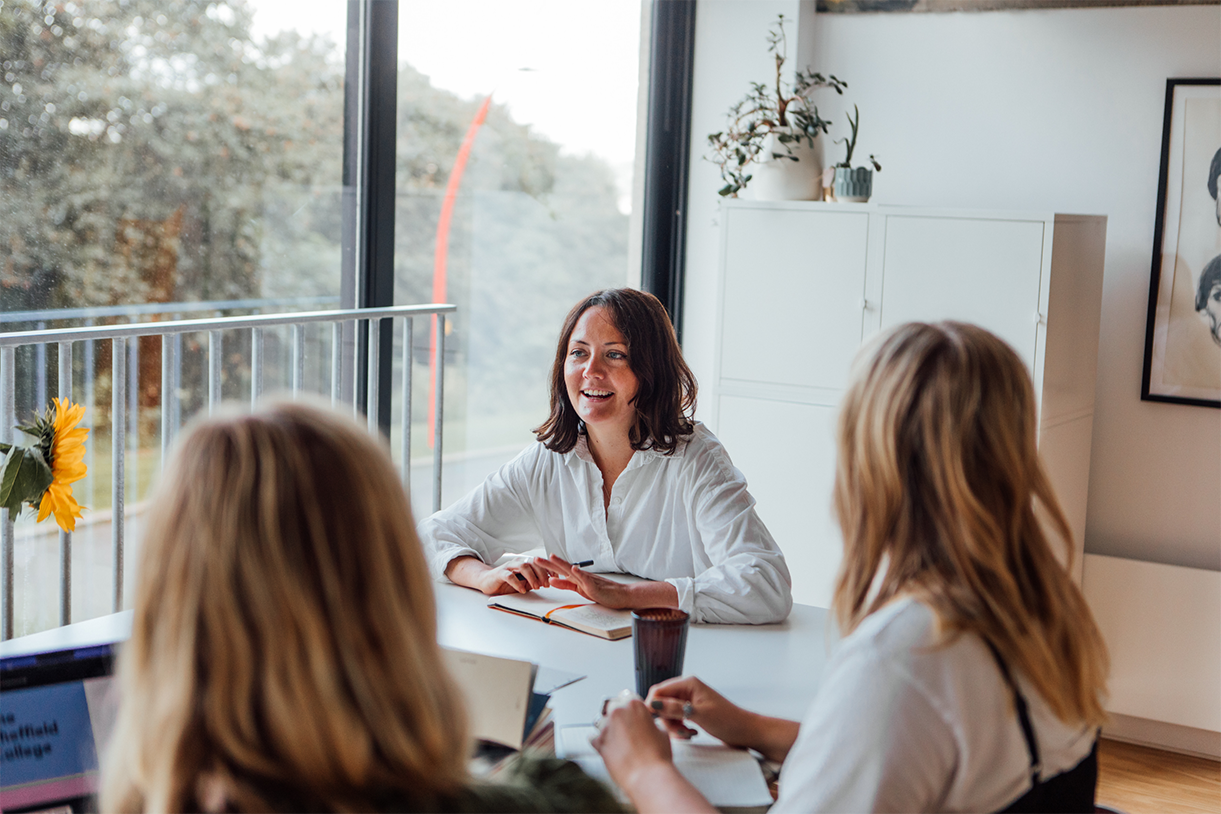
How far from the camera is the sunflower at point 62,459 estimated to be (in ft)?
4.03

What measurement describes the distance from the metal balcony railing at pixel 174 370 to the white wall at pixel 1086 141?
1644mm

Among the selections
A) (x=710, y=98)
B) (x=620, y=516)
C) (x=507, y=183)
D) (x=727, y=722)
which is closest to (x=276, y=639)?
(x=727, y=722)

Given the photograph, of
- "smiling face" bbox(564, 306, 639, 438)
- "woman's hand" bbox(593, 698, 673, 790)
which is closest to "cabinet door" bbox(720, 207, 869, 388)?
"smiling face" bbox(564, 306, 639, 438)

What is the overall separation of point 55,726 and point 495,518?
1106mm

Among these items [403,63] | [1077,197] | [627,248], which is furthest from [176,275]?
[1077,197]

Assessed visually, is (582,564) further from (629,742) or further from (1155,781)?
(1155,781)

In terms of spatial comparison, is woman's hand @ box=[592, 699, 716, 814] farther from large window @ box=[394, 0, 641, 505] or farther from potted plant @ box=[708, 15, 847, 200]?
potted plant @ box=[708, 15, 847, 200]

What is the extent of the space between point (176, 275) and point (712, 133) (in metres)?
1.99

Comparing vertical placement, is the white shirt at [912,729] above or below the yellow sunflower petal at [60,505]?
below

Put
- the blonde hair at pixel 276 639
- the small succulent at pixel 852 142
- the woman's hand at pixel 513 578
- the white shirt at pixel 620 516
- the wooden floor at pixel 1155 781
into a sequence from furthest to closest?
the small succulent at pixel 852 142
the wooden floor at pixel 1155 781
the white shirt at pixel 620 516
the woman's hand at pixel 513 578
the blonde hair at pixel 276 639

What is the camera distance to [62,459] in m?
1.23

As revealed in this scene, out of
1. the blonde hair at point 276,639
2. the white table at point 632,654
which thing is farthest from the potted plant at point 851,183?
the blonde hair at point 276,639

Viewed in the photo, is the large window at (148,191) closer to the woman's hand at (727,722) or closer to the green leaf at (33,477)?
the green leaf at (33,477)

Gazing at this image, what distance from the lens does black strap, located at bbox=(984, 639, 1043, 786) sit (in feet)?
3.22
